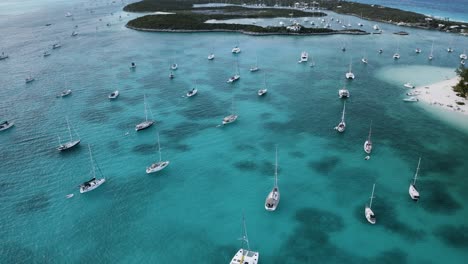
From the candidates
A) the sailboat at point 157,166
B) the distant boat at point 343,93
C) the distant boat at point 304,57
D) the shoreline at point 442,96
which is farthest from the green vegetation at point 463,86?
the sailboat at point 157,166

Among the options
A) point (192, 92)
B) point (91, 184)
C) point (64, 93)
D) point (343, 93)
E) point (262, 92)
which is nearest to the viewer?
point (91, 184)

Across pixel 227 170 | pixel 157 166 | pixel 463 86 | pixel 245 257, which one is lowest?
pixel 245 257

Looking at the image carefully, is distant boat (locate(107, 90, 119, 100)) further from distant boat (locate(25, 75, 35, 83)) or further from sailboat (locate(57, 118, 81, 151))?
distant boat (locate(25, 75, 35, 83))

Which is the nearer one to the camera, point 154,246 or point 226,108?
point 154,246

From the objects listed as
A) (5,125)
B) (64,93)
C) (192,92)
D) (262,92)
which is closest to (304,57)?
(262,92)

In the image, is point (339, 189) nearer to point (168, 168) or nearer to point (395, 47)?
point (168, 168)

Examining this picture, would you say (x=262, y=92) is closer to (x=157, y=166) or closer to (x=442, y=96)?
(x=157, y=166)

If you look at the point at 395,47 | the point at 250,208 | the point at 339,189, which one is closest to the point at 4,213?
the point at 250,208

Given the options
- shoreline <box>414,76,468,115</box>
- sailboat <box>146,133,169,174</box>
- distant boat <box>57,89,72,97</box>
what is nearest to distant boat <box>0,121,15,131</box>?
distant boat <box>57,89,72,97</box>
